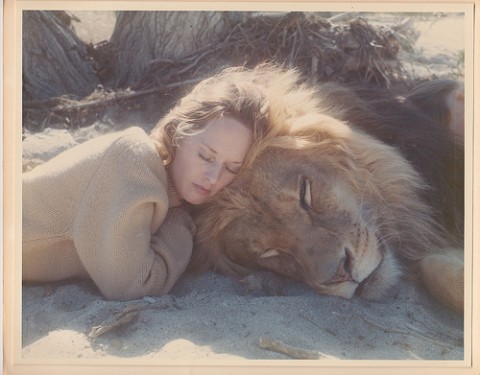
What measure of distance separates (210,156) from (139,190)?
13.6 inches

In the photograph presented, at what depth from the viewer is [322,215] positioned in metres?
3.55

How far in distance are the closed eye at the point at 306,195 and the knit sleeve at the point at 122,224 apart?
0.58m

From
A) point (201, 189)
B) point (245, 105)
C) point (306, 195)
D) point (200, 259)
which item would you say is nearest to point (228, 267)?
point (200, 259)

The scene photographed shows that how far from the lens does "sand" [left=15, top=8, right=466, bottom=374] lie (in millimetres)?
3414

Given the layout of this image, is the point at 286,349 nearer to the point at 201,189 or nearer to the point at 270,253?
the point at 270,253

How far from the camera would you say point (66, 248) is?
364cm

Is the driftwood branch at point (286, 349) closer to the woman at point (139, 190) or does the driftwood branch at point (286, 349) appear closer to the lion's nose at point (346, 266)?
the lion's nose at point (346, 266)

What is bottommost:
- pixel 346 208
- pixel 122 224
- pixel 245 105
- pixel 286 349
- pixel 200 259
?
pixel 286 349

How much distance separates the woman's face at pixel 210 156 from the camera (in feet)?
11.7

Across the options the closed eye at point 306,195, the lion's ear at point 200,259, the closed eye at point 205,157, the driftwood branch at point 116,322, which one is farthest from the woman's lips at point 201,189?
the driftwood branch at point 116,322

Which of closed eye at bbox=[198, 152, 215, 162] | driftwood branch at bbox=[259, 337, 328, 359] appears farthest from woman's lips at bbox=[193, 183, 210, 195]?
driftwood branch at bbox=[259, 337, 328, 359]
